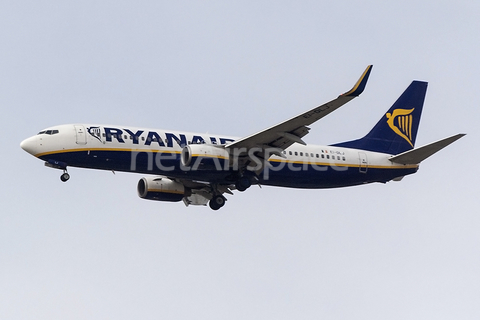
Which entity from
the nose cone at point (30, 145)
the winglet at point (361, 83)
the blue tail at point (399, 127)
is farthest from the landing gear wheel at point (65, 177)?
the blue tail at point (399, 127)

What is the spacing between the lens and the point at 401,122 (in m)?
51.0

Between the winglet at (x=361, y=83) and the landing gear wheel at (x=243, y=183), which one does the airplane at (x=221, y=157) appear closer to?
the landing gear wheel at (x=243, y=183)

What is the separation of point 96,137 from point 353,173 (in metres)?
15.5

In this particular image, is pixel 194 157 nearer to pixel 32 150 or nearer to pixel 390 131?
pixel 32 150

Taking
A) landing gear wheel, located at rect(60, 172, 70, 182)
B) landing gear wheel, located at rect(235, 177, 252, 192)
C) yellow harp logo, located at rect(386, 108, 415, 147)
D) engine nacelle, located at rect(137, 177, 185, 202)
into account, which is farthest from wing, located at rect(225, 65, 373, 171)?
yellow harp logo, located at rect(386, 108, 415, 147)

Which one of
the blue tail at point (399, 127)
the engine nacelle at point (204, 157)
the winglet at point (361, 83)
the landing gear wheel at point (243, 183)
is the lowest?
the landing gear wheel at point (243, 183)

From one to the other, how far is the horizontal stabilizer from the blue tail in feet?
6.39

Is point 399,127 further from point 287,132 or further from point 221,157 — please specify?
point 221,157

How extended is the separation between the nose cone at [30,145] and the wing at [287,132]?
10350 millimetres

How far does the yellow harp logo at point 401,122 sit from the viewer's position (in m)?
50.7

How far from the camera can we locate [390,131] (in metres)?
50.4

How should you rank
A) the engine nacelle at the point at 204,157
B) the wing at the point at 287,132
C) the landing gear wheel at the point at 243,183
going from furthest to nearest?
the landing gear wheel at the point at 243,183 < the engine nacelle at the point at 204,157 < the wing at the point at 287,132

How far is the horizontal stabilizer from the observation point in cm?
4250

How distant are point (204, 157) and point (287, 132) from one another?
15.1ft
